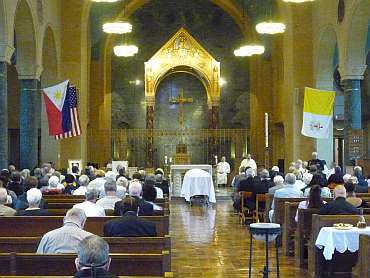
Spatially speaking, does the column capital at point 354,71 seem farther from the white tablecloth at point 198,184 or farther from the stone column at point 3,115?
the stone column at point 3,115

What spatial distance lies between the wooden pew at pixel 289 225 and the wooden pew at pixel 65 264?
17.5 feet

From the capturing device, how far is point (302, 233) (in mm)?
9578

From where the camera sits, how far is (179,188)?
72.6ft

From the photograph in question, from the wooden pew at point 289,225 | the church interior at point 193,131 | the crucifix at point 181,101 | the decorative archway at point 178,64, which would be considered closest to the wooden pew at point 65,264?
the church interior at point 193,131

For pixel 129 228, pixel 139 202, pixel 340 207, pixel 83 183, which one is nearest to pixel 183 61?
pixel 83 183

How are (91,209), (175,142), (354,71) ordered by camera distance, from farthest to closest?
(175,142) < (354,71) < (91,209)

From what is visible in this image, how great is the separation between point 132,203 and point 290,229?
3942mm

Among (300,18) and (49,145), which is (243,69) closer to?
(300,18)

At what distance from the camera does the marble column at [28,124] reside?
63.7ft

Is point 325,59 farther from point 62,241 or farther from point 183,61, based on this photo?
point 62,241

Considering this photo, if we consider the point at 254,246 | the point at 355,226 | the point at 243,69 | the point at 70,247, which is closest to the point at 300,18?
the point at 243,69

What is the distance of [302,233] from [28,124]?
39.2 feet

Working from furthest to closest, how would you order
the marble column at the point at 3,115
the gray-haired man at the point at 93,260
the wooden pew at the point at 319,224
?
the marble column at the point at 3,115
the wooden pew at the point at 319,224
the gray-haired man at the point at 93,260

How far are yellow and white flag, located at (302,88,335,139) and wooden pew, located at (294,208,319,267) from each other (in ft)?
24.6
